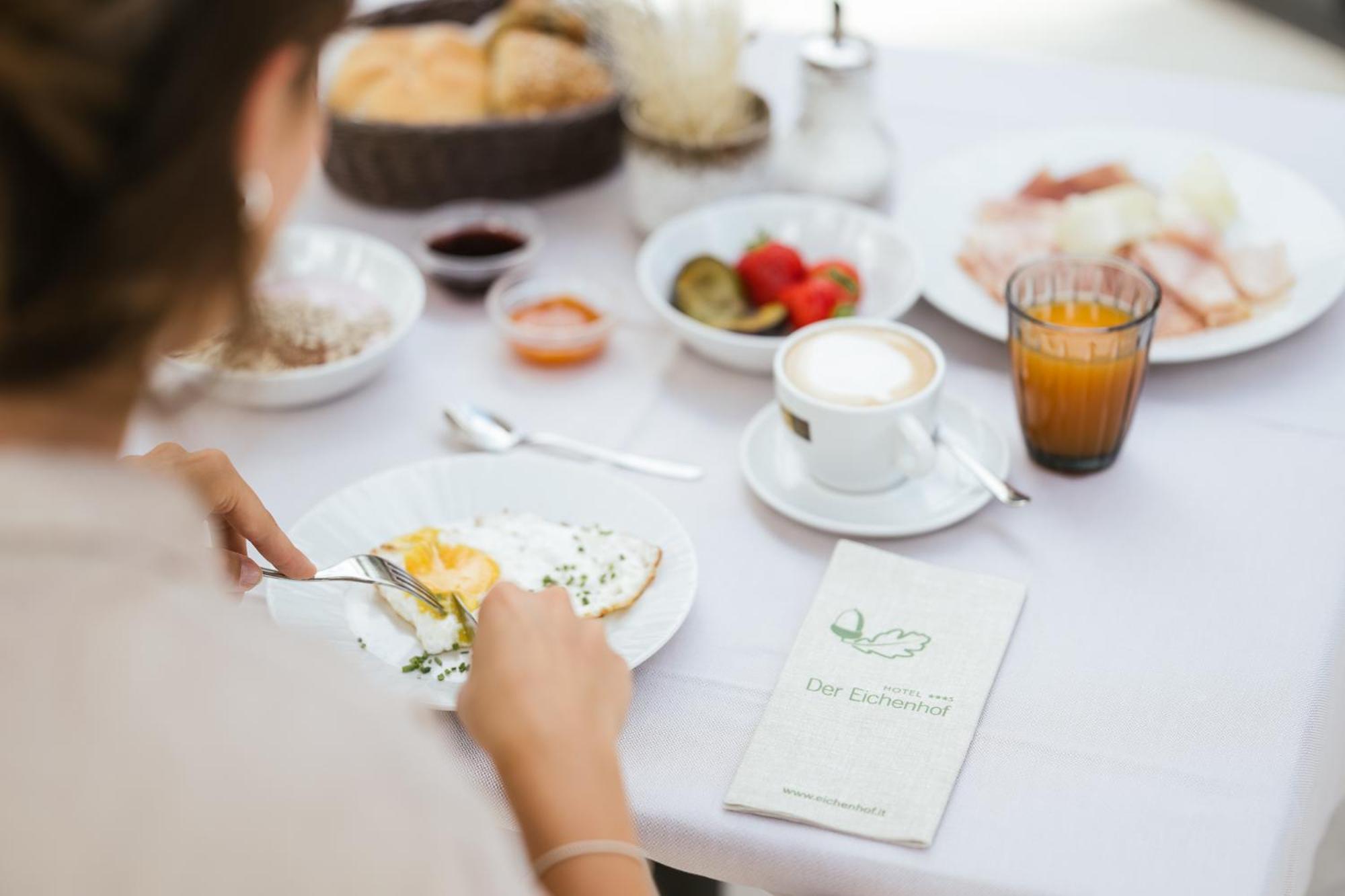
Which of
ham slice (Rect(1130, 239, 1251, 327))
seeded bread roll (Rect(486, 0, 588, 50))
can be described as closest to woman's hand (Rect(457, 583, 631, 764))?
ham slice (Rect(1130, 239, 1251, 327))

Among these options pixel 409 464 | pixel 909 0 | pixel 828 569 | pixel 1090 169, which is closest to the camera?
pixel 828 569

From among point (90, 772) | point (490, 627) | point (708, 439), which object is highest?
point (90, 772)

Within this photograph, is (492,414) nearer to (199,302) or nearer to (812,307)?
(812,307)

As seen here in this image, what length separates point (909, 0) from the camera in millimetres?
4113

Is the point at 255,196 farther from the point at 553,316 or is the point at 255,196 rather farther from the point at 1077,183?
the point at 1077,183

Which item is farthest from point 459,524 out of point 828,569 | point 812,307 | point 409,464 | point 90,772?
point 90,772

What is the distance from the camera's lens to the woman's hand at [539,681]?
87 centimetres

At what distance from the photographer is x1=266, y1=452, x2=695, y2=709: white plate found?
1050mm

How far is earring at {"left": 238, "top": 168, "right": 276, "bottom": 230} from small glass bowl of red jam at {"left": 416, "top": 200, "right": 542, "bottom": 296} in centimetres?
78

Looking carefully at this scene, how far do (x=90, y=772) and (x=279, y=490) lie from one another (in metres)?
0.74

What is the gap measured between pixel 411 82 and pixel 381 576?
878 millimetres

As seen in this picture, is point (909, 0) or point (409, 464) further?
point (909, 0)

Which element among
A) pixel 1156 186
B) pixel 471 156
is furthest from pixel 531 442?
pixel 1156 186

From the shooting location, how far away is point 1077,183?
65.4 inches
